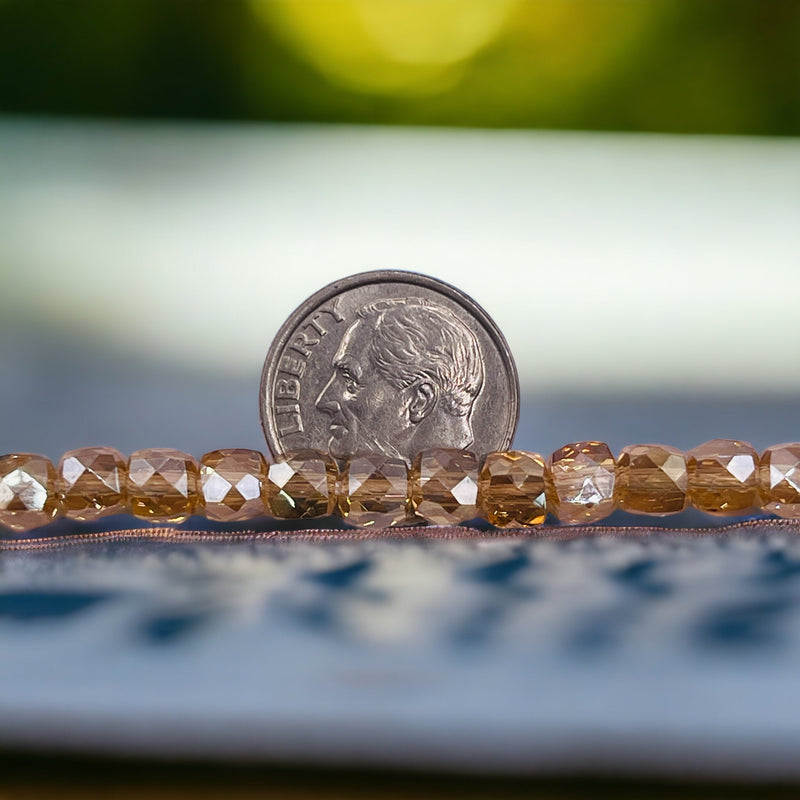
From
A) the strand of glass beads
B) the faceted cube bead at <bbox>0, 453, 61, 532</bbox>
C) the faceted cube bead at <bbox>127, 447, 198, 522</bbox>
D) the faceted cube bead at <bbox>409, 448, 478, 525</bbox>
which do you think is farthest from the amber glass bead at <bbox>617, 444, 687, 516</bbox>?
the faceted cube bead at <bbox>0, 453, 61, 532</bbox>

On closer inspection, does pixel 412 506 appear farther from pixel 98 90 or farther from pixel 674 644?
pixel 98 90

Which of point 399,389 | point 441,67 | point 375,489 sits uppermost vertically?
point 441,67

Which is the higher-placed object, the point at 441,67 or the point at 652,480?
the point at 441,67

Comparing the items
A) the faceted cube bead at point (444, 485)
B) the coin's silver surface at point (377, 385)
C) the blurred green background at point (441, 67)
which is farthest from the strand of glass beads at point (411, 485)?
the blurred green background at point (441, 67)

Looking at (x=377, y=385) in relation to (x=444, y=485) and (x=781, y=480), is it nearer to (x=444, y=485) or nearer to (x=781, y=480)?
(x=444, y=485)

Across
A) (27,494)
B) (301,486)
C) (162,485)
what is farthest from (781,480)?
(27,494)

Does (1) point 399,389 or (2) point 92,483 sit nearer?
(2) point 92,483
